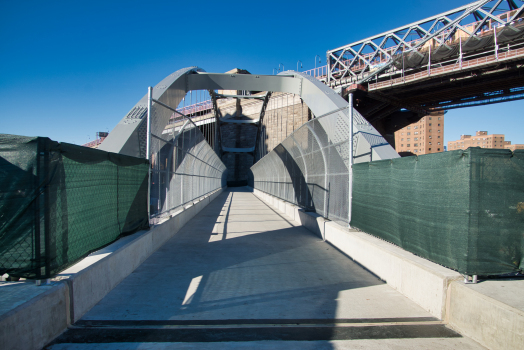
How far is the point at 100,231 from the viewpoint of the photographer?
4.38m

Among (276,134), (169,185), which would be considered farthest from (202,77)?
(276,134)

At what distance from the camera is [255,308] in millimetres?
3818

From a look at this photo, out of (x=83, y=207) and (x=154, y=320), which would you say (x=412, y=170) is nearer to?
(x=154, y=320)

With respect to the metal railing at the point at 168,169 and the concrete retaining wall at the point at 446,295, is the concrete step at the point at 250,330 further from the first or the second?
the metal railing at the point at 168,169

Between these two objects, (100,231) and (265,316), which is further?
(100,231)

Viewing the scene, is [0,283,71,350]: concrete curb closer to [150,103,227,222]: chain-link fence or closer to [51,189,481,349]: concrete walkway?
[51,189,481,349]: concrete walkway

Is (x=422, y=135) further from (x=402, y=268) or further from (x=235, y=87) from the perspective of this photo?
(x=402, y=268)

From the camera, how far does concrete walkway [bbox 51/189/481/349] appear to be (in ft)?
10.1

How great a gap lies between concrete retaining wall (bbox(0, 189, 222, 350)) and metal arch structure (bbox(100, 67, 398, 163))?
2898 mm

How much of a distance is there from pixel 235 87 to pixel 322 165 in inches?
447

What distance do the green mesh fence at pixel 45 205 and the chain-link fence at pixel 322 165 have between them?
4.89m

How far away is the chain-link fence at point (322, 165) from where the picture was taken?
7426mm

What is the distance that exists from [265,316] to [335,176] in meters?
4.76

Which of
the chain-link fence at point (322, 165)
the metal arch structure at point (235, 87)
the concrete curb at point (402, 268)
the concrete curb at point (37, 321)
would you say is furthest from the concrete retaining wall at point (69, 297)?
the chain-link fence at point (322, 165)
